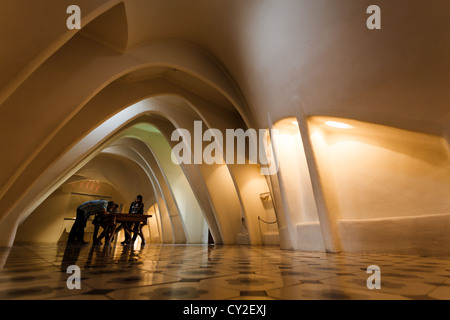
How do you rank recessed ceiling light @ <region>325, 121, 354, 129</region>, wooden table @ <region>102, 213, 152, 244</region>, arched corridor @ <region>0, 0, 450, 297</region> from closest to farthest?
1. arched corridor @ <region>0, 0, 450, 297</region>
2. recessed ceiling light @ <region>325, 121, 354, 129</region>
3. wooden table @ <region>102, 213, 152, 244</region>

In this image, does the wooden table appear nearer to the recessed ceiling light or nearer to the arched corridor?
the arched corridor

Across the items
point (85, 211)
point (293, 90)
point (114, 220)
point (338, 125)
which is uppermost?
point (293, 90)

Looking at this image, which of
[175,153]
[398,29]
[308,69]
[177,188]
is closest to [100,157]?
[177,188]

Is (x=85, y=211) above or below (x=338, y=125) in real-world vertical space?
below

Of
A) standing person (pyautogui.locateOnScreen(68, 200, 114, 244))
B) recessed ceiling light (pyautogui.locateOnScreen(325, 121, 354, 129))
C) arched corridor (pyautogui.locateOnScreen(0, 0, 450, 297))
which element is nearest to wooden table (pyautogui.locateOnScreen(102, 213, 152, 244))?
standing person (pyautogui.locateOnScreen(68, 200, 114, 244))

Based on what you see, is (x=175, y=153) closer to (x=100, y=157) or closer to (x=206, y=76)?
(x=206, y=76)

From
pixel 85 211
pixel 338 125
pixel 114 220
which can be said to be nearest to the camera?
pixel 338 125

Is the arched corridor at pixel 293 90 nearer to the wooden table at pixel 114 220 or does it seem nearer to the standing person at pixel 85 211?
the wooden table at pixel 114 220

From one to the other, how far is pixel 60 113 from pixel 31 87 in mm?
725

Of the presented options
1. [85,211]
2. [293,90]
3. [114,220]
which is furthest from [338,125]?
[85,211]

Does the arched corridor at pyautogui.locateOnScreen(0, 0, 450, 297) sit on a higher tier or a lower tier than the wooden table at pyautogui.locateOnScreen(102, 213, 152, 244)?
higher

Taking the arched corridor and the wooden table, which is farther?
the wooden table

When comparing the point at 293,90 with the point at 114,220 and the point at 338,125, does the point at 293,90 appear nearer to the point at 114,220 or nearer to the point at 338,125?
the point at 338,125

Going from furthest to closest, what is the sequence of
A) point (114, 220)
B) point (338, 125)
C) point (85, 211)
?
1. point (85, 211)
2. point (114, 220)
3. point (338, 125)
